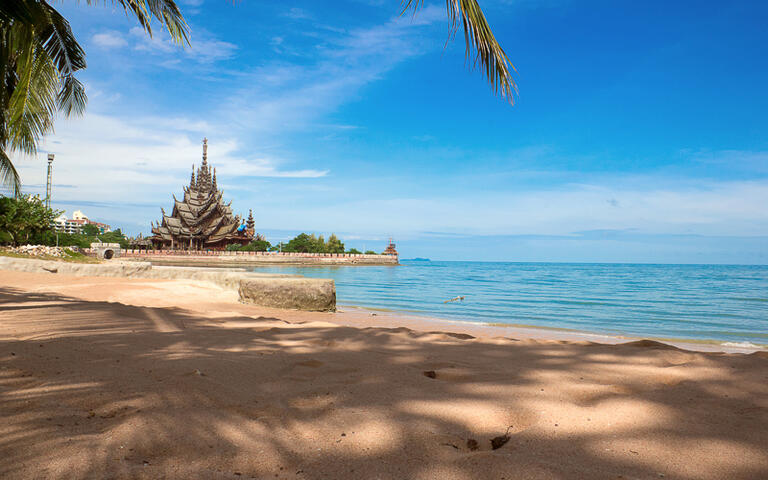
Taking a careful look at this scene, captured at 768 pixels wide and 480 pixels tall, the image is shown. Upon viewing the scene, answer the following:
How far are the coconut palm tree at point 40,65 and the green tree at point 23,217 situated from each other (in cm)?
1945

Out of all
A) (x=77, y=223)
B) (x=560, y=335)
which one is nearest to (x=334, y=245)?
(x=560, y=335)

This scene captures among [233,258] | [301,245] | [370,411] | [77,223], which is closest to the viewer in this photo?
[370,411]

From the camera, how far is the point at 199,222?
197 feet

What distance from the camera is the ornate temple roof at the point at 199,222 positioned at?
59.9 m

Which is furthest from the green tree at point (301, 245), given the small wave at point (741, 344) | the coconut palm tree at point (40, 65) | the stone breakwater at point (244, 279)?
the small wave at point (741, 344)

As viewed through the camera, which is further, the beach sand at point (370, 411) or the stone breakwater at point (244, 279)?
the stone breakwater at point (244, 279)

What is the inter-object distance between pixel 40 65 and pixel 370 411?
8.88 m

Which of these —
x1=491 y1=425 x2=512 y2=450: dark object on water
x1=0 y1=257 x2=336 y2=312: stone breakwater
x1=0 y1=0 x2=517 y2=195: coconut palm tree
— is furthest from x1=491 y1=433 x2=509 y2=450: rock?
x1=0 y1=257 x2=336 y2=312: stone breakwater

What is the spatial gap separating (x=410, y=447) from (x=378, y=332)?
3.41m

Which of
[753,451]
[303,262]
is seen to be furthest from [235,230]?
[753,451]

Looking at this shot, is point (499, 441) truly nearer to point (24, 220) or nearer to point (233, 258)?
point (24, 220)

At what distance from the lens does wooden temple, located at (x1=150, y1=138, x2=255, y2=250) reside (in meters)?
60.0

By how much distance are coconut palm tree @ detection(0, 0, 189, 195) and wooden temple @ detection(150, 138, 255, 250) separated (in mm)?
52744

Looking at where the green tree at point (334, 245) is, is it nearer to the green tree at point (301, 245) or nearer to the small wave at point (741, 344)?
the green tree at point (301, 245)
